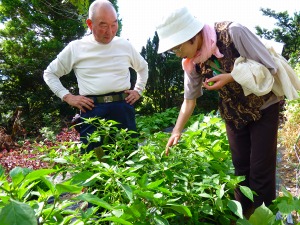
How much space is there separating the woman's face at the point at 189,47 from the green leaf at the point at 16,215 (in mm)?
1212

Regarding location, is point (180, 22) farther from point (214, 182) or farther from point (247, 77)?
point (214, 182)

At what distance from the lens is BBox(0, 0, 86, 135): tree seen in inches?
267

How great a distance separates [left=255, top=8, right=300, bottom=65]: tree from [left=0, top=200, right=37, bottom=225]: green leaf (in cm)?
847

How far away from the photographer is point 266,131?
71.8 inches

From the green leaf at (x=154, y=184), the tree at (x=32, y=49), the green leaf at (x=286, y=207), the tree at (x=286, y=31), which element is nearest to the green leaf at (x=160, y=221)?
the green leaf at (x=154, y=184)

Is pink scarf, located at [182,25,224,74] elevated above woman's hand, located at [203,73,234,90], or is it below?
above

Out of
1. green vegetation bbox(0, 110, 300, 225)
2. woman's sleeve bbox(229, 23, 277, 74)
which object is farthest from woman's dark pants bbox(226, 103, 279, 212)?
woman's sleeve bbox(229, 23, 277, 74)

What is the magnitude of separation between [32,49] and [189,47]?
5945mm

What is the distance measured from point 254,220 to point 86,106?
148 cm

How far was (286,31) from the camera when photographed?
8.68m

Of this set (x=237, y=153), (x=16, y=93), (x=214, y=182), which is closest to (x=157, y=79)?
(x=16, y=93)

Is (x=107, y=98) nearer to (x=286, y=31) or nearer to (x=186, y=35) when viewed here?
(x=186, y=35)

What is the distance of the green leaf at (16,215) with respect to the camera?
65 centimetres

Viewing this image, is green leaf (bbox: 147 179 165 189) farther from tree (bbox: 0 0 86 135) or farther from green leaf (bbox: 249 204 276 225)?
tree (bbox: 0 0 86 135)
